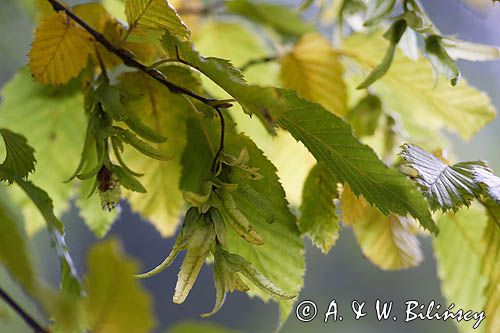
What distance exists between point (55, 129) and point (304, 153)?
27cm

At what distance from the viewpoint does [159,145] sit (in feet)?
1.79

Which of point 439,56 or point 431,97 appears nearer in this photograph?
point 439,56

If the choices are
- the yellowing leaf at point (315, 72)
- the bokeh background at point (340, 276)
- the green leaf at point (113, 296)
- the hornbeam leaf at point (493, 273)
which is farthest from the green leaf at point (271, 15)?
the bokeh background at point (340, 276)

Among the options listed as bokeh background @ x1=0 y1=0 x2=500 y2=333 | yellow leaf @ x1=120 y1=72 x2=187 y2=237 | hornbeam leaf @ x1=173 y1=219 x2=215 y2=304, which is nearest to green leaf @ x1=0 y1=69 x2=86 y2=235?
yellow leaf @ x1=120 y1=72 x2=187 y2=237

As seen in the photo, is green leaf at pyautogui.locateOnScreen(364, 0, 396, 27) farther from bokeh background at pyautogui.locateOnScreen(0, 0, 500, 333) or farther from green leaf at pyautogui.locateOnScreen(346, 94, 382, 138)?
bokeh background at pyautogui.locateOnScreen(0, 0, 500, 333)

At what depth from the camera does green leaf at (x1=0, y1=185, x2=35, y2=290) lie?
0.26m

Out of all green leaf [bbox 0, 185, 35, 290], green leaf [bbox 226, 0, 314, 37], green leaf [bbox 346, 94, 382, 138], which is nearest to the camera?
green leaf [bbox 0, 185, 35, 290]

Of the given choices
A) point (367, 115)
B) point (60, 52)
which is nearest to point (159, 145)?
point (60, 52)

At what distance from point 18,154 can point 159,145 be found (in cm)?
13

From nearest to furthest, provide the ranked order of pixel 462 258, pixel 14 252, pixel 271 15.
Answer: pixel 14 252 < pixel 462 258 < pixel 271 15

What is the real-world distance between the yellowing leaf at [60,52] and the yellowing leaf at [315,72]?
0.24 m

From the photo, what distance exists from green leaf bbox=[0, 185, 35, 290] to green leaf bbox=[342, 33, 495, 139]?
445 mm

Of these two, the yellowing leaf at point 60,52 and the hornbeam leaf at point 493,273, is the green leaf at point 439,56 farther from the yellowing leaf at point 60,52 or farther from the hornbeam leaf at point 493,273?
the yellowing leaf at point 60,52

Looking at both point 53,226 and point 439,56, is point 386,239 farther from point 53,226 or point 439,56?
point 53,226
